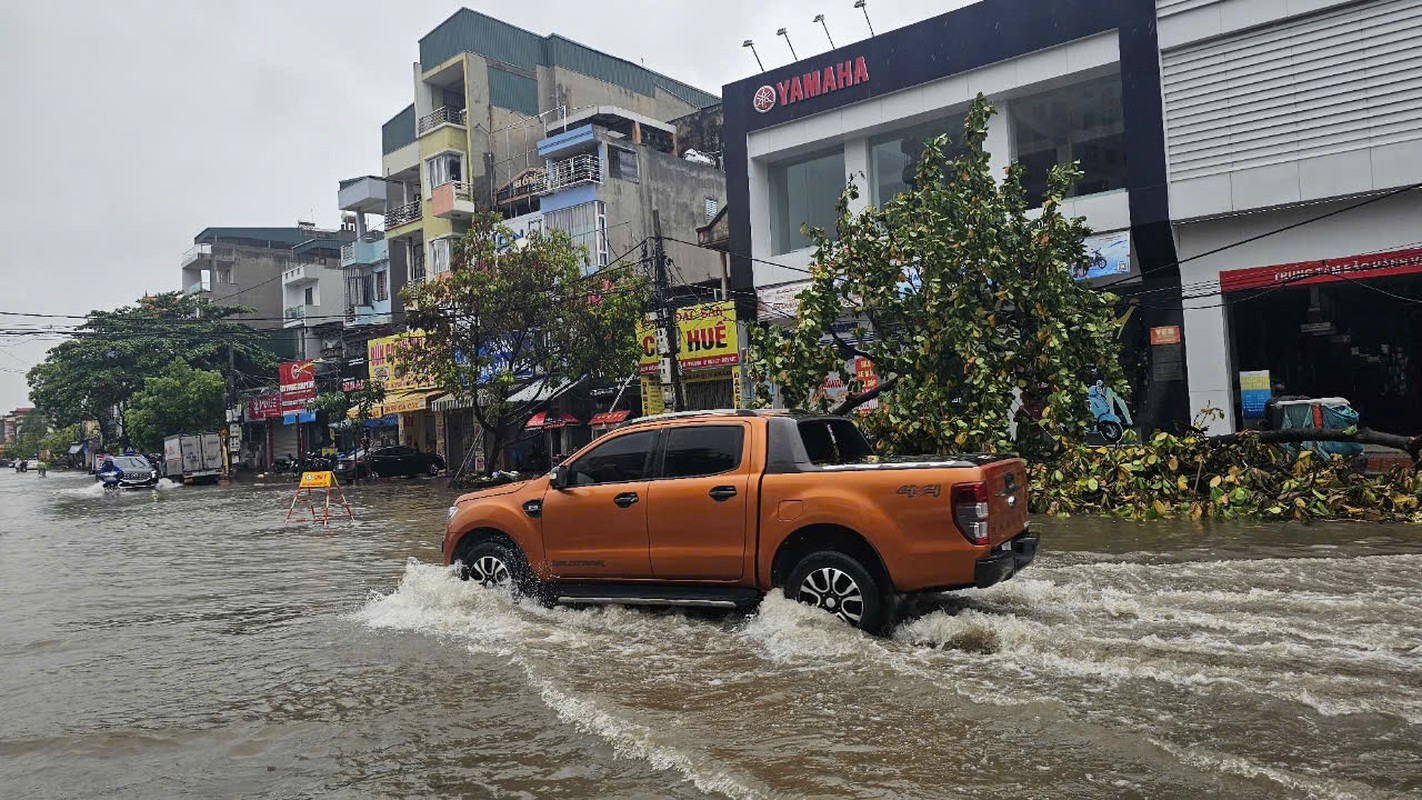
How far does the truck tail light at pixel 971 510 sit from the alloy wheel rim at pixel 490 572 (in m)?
3.72

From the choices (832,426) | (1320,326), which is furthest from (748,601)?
(1320,326)

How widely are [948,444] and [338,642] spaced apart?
8.80 m

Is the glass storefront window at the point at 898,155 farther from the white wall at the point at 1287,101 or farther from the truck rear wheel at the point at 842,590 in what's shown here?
the truck rear wheel at the point at 842,590

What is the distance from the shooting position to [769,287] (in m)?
24.3

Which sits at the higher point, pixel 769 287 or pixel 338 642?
pixel 769 287

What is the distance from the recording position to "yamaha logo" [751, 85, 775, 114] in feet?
80.5

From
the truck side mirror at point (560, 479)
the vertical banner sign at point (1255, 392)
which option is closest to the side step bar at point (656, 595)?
the truck side mirror at point (560, 479)

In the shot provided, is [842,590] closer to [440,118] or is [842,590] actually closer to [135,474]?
[440,118]

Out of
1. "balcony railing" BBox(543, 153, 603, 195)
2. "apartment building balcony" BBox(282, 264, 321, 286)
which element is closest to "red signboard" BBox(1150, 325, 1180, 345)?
"balcony railing" BBox(543, 153, 603, 195)

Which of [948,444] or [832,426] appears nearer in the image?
[832,426]

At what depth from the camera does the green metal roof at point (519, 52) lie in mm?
40094

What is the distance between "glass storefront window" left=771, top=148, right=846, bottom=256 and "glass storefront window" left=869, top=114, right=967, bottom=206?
4.03ft

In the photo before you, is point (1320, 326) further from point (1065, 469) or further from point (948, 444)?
point (948, 444)

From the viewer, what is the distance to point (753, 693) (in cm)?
545
